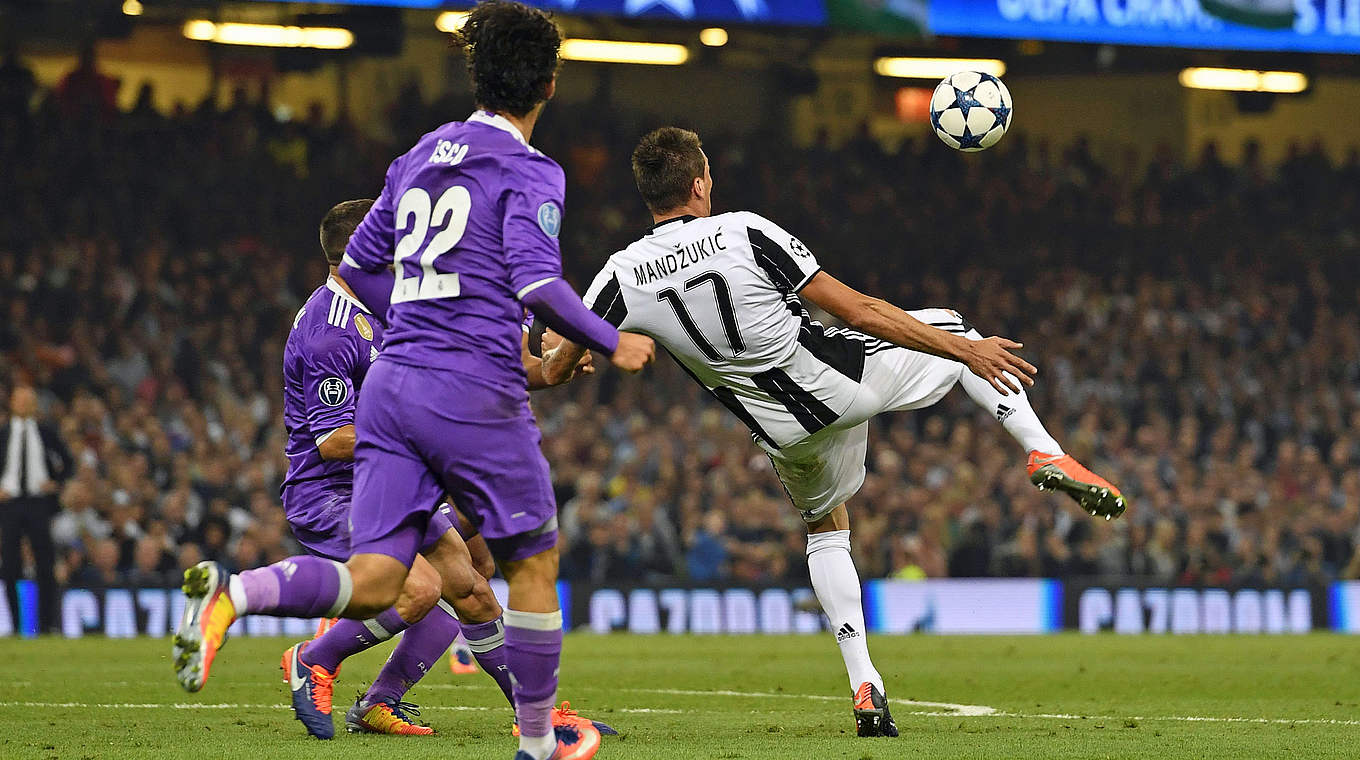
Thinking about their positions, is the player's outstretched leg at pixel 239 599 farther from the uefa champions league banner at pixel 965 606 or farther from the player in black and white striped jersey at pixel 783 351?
the uefa champions league banner at pixel 965 606

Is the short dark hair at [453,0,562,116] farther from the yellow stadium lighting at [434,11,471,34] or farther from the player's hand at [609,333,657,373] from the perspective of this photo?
the yellow stadium lighting at [434,11,471,34]

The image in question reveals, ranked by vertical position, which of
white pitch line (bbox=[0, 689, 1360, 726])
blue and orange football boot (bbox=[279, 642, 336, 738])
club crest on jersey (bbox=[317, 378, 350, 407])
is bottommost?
white pitch line (bbox=[0, 689, 1360, 726])

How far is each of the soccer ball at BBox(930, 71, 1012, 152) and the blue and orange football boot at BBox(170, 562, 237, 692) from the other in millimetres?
4496

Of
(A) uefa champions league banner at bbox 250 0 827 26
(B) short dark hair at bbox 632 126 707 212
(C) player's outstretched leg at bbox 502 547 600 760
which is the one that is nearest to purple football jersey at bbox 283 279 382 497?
(B) short dark hair at bbox 632 126 707 212

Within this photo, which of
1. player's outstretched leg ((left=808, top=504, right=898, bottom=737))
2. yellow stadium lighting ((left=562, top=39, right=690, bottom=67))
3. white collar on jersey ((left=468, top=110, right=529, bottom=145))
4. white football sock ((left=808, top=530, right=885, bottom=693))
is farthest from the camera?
yellow stadium lighting ((left=562, top=39, right=690, bottom=67))

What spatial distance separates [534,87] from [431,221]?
52cm

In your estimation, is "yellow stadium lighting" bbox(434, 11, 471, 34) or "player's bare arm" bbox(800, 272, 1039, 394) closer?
"player's bare arm" bbox(800, 272, 1039, 394)

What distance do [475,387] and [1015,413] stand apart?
2881mm

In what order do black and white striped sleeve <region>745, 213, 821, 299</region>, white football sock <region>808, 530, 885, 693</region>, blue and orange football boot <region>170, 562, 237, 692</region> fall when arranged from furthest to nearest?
white football sock <region>808, 530, 885, 693</region> → black and white striped sleeve <region>745, 213, 821, 299</region> → blue and orange football boot <region>170, 562, 237, 692</region>

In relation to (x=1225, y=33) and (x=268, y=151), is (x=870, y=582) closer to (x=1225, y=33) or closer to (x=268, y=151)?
(x=1225, y=33)

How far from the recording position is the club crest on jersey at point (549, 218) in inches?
189

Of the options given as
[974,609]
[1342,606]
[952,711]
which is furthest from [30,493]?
[1342,606]

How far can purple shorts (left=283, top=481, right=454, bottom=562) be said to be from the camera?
681 cm

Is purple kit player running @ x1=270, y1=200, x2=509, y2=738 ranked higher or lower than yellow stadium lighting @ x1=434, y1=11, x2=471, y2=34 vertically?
lower
